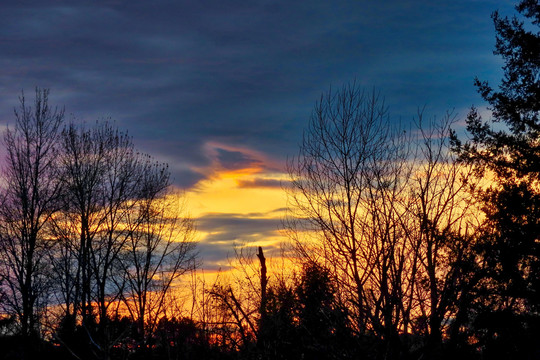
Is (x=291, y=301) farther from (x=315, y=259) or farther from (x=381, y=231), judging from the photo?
(x=381, y=231)

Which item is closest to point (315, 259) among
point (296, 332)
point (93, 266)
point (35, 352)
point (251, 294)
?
point (296, 332)

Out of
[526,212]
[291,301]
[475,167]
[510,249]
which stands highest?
[475,167]

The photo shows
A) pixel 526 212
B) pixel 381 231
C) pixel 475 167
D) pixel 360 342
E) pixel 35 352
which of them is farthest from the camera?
pixel 35 352

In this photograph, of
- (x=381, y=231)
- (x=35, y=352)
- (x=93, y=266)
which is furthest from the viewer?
(x=93, y=266)

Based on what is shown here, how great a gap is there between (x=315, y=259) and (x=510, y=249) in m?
6.95

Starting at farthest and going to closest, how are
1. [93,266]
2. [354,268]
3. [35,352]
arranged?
[93,266]
[35,352]
[354,268]

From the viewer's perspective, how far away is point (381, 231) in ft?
45.5

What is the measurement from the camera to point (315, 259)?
17.8 meters

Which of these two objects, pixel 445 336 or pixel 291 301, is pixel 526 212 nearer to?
pixel 445 336

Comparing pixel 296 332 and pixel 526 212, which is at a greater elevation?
pixel 526 212

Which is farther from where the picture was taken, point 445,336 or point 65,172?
point 65,172

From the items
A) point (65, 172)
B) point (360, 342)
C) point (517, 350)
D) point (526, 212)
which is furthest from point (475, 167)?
point (65, 172)

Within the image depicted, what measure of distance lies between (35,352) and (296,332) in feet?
44.4

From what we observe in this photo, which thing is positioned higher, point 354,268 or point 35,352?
point 354,268
